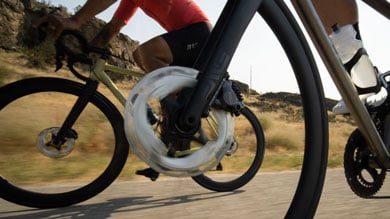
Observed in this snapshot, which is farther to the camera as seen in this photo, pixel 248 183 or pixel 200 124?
pixel 248 183

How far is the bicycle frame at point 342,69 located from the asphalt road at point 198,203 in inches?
12.4

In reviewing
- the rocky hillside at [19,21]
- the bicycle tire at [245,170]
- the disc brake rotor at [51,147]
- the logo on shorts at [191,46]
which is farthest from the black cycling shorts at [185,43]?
the rocky hillside at [19,21]

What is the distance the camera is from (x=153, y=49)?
2594 millimetres

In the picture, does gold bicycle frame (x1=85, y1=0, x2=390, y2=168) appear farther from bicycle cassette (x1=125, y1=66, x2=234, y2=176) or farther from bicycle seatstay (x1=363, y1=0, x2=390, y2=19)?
bicycle cassette (x1=125, y1=66, x2=234, y2=176)

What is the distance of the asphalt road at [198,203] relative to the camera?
216 centimetres

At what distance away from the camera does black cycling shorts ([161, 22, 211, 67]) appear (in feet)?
8.52

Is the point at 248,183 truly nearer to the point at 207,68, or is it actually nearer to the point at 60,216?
the point at 60,216

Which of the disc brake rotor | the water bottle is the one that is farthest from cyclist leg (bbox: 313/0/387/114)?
the disc brake rotor

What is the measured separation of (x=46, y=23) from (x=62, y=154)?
0.77 meters

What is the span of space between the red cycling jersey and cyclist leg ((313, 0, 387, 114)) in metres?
1.16

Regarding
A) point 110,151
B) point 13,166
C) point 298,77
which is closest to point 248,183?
point 110,151

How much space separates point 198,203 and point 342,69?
136 centimetres

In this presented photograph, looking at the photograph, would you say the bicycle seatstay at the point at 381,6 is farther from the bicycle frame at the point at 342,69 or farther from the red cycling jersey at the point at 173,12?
the red cycling jersey at the point at 173,12

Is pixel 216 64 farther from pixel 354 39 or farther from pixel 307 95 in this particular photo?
pixel 354 39
